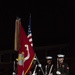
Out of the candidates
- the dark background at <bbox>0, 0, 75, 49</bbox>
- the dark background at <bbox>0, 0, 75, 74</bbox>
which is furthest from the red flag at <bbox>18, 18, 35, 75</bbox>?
the dark background at <bbox>0, 0, 75, 49</bbox>

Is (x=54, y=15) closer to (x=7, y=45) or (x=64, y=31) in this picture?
(x=64, y=31)

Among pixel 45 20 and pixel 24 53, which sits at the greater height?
pixel 45 20

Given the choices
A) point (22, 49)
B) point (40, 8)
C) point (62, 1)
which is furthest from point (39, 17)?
point (22, 49)

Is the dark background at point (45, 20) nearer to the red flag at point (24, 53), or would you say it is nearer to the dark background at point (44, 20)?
the dark background at point (44, 20)

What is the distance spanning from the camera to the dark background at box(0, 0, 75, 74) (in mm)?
10109

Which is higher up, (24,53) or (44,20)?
(44,20)

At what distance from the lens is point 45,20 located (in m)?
10.6

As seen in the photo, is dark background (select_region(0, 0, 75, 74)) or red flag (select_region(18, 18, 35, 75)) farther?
dark background (select_region(0, 0, 75, 74))

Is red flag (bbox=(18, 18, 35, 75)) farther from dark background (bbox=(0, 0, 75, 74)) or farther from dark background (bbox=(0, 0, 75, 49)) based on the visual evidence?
dark background (bbox=(0, 0, 75, 49))

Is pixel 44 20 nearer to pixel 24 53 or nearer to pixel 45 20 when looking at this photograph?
pixel 45 20

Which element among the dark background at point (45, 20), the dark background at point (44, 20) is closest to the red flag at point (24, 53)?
the dark background at point (45, 20)

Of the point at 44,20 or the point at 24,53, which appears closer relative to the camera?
the point at 24,53

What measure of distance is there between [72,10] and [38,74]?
303cm

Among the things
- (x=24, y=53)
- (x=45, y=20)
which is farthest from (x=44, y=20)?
(x=24, y=53)
